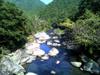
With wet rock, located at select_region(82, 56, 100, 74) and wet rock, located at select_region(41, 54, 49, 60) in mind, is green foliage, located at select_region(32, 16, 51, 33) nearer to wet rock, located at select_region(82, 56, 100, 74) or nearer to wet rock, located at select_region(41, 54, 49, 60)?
wet rock, located at select_region(41, 54, 49, 60)

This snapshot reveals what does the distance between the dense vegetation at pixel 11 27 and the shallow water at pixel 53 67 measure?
389cm

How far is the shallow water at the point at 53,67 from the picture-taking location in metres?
26.6

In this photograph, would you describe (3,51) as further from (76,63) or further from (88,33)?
(88,33)

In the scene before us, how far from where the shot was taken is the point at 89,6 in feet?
163

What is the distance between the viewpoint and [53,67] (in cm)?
2834

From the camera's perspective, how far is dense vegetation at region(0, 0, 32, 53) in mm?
28156

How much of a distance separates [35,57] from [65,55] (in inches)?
195

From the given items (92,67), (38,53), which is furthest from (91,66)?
(38,53)

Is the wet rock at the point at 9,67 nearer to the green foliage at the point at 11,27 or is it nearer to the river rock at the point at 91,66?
the green foliage at the point at 11,27

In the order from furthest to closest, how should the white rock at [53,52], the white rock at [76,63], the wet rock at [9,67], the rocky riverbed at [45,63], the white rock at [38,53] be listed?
1. the white rock at [53,52]
2. the white rock at [38,53]
3. the white rock at [76,63]
4. the rocky riverbed at [45,63]
5. the wet rock at [9,67]

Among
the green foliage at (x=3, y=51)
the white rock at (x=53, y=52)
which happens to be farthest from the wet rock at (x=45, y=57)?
the green foliage at (x=3, y=51)

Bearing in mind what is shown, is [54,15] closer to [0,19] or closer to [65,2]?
[65,2]

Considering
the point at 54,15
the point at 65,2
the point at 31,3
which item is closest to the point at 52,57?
the point at 54,15

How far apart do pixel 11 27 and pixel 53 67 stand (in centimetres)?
808
